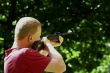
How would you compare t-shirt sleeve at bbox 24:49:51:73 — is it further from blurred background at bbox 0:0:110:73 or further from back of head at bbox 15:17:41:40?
blurred background at bbox 0:0:110:73

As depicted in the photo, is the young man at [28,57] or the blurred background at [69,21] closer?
the young man at [28,57]

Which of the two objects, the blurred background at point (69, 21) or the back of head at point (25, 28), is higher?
the back of head at point (25, 28)

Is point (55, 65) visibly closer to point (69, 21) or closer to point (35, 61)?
point (35, 61)

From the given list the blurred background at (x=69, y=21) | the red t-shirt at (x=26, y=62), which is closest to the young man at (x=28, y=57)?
the red t-shirt at (x=26, y=62)

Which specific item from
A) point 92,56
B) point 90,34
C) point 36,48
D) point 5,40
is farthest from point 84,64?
point 36,48

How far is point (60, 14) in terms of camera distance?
11.2 metres

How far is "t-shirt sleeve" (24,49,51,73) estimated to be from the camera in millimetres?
3504

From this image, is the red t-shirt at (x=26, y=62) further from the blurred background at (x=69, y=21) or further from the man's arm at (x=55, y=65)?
the blurred background at (x=69, y=21)

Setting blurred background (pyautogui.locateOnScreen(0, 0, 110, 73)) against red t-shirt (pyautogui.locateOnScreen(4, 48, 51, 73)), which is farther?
blurred background (pyautogui.locateOnScreen(0, 0, 110, 73))

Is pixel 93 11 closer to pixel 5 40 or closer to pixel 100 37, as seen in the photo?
pixel 100 37

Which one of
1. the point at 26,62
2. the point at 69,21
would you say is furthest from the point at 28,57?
→ the point at 69,21

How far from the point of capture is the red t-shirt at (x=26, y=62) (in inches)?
138

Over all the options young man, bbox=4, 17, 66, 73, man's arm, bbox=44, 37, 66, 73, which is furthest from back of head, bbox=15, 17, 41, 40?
man's arm, bbox=44, 37, 66, 73

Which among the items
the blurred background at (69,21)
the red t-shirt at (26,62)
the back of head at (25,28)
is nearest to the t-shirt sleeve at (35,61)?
the red t-shirt at (26,62)
